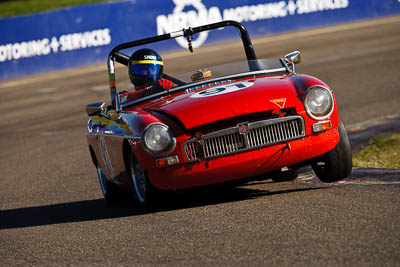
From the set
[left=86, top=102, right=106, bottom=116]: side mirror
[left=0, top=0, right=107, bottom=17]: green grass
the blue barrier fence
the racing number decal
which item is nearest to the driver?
[left=86, top=102, right=106, bottom=116]: side mirror

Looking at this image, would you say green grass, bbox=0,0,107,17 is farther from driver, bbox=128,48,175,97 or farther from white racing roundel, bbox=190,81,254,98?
white racing roundel, bbox=190,81,254,98

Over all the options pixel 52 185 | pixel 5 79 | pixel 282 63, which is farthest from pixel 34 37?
pixel 282 63

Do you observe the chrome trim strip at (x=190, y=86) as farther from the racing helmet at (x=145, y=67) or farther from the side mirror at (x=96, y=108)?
the racing helmet at (x=145, y=67)

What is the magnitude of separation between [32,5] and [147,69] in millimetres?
29789

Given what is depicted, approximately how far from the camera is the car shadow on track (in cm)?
664

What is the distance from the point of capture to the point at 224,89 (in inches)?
260

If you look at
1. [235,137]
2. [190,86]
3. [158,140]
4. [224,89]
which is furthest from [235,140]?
[190,86]

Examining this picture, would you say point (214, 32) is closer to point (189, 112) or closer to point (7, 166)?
point (7, 166)

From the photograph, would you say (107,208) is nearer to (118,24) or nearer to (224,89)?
(224,89)

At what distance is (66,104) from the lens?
1773 centimetres

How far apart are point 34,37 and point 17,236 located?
1956cm

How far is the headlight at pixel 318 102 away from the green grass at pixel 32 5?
29381mm

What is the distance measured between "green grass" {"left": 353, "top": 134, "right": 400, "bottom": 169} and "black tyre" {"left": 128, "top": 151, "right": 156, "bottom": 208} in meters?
2.37

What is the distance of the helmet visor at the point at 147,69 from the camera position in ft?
25.0
